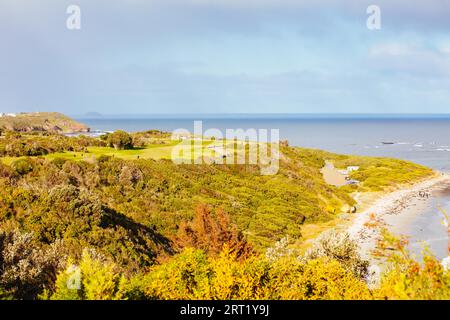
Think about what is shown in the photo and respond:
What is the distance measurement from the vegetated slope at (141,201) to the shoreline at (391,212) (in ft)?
13.6

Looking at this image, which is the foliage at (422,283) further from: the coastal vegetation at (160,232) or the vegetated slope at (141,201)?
the vegetated slope at (141,201)

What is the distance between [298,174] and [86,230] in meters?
45.5

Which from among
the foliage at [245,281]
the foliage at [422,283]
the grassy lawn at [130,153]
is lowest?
the foliage at [245,281]

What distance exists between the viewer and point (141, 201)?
37.7 meters

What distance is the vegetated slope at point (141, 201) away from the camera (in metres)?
25.5

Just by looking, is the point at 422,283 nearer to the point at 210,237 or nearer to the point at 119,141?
the point at 210,237

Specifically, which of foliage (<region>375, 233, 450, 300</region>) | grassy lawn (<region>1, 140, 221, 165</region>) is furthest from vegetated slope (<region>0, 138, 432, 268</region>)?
foliage (<region>375, 233, 450, 300</region>)

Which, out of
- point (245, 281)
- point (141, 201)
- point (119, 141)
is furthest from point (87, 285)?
point (119, 141)

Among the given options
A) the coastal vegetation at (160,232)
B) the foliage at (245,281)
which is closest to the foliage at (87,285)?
the coastal vegetation at (160,232)

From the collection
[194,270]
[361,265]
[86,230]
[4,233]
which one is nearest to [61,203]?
[86,230]

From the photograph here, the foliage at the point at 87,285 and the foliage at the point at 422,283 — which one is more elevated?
the foliage at the point at 422,283

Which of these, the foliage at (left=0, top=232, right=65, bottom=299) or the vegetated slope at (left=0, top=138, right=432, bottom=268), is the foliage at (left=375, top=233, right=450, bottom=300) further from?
the vegetated slope at (left=0, top=138, right=432, bottom=268)

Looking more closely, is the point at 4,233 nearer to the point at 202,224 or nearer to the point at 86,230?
the point at 86,230

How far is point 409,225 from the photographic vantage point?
49844 millimetres
